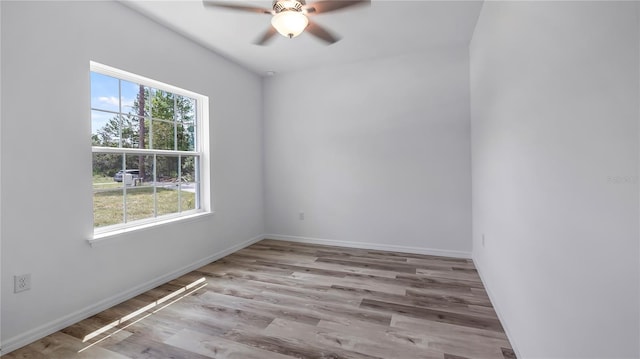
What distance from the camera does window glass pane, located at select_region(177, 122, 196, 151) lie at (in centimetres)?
311

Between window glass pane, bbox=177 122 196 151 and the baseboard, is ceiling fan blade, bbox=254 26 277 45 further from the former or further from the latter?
the baseboard

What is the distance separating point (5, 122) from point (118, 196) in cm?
93

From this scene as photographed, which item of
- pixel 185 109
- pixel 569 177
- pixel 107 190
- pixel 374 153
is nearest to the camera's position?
pixel 569 177

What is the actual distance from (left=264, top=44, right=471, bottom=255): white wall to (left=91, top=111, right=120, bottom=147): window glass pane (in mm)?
2235

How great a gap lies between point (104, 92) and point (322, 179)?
2.75m

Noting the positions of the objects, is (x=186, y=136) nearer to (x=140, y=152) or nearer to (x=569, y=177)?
(x=140, y=152)

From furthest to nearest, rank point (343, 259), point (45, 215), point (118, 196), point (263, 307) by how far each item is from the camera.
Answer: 1. point (343, 259)
2. point (118, 196)
3. point (263, 307)
4. point (45, 215)

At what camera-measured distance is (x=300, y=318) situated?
205 cm

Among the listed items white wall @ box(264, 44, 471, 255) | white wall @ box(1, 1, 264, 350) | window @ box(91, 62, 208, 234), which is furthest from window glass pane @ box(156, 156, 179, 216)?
white wall @ box(264, 44, 471, 255)

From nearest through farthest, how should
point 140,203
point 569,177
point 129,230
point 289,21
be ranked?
point 569,177
point 289,21
point 129,230
point 140,203

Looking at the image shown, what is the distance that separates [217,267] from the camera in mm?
3164

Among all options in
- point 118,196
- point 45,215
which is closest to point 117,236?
point 118,196

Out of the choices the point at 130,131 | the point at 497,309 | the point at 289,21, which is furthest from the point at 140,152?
the point at 497,309

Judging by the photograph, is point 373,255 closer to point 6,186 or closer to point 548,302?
point 548,302
